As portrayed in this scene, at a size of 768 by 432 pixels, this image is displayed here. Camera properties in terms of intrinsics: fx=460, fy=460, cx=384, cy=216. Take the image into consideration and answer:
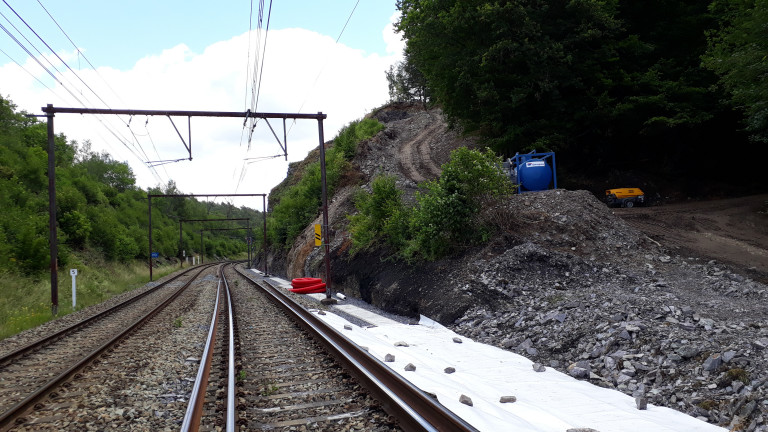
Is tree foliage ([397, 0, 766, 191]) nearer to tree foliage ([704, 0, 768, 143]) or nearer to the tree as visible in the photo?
tree foliage ([704, 0, 768, 143])

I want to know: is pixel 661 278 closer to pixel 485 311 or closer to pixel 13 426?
pixel 485 311

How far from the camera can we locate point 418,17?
93.0ft

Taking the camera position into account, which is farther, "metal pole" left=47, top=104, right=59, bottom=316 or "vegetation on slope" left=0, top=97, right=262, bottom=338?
→ "vegetation on slope" left=0, top=97, right=262, bottom=338

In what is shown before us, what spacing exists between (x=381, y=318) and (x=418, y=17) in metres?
21.6

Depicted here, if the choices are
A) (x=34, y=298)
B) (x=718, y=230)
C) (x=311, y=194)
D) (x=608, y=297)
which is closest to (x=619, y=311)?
(x=608, y=297)

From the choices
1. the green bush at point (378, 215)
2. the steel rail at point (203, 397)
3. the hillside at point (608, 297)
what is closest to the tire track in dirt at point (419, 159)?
the green bush at point (378, 215)

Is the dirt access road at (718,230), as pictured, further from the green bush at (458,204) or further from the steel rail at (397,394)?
the steel rail at (397,394)

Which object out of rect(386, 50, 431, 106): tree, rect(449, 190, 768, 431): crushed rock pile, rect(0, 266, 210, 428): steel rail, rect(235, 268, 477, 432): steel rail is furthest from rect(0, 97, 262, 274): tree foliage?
rect(386, 50, 431, 106): tree

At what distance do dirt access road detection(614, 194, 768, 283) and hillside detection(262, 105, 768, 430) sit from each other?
3.9 inches

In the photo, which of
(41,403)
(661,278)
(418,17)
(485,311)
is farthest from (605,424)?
(418,17)

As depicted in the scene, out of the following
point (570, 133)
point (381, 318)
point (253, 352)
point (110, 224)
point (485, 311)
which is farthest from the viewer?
point (110, 224)

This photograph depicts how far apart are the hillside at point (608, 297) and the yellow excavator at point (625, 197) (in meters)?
4.77

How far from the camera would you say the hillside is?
5.75 metres

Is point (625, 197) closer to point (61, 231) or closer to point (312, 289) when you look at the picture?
point (312, 289)
